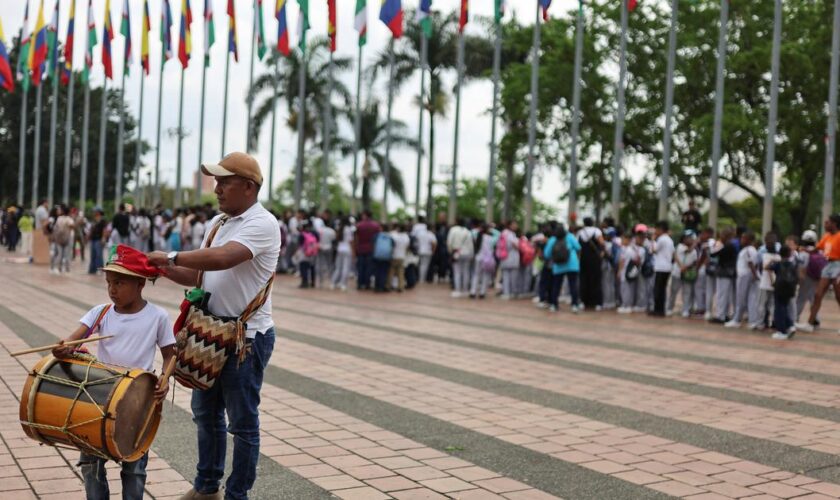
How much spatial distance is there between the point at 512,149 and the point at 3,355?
28521 millimetres

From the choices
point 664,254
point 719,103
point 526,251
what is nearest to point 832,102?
point 719,103

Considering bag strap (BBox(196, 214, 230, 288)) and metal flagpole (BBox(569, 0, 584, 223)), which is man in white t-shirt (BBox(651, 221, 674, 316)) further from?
bag strap (BBox(196, 214, 230, 288))

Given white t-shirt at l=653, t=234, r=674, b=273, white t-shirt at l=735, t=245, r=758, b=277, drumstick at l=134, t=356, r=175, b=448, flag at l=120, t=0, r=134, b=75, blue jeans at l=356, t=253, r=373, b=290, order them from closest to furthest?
drumstick at l=134, t=356, r=175, b=448
white t-shirt at l=735, t=245, r=758, b=277
white t-shirt at l=653, t=234, r=674, b=273
blue jeans at l=356, t=253, r=373, b=290
flag at l=120, t=0, r=134, b=75

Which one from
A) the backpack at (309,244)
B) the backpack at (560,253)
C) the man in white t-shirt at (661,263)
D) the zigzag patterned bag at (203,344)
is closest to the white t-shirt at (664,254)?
the man in white t-shirt at (661,263)

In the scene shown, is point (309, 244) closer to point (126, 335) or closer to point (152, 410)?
point (126, 335)

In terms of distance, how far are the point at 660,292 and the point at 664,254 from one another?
0.73 meters

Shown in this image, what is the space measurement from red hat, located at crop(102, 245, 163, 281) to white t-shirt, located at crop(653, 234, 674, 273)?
1401cm

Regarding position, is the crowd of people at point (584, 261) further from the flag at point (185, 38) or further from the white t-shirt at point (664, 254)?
the flag at point (185, 38)

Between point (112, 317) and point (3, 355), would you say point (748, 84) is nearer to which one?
point (3, 355)

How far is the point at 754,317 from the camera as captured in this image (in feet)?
50.3

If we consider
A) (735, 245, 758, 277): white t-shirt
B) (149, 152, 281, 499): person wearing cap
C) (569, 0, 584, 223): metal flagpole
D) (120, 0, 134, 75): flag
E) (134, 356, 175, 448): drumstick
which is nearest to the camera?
(134, 356, 175, 448): drumstick

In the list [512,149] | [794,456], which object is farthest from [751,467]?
[512,149]

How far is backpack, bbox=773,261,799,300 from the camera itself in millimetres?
13720

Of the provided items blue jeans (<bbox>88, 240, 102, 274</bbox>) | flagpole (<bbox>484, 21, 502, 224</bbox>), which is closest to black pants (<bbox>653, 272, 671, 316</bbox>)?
flagpole (<bbox>484, 21, 502, 224</bbox>)
